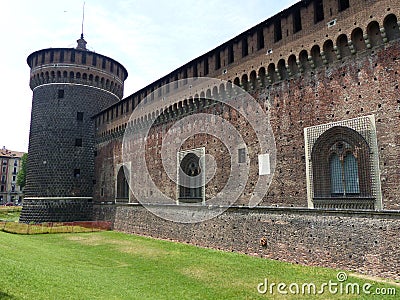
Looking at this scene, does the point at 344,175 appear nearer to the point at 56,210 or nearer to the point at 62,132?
the point at 56,210

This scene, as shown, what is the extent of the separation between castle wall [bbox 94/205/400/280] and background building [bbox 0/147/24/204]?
207ft

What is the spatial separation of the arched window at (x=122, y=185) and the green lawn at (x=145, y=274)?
873 centimetres

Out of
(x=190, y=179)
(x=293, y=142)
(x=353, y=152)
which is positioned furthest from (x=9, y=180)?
(x=353, y=152)

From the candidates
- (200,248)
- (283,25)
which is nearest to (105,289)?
(200,248)

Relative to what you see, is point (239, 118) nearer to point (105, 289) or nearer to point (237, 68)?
point (237, 68)

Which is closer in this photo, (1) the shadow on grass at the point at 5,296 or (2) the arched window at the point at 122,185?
(1) the shadow on grass at the point at 5,296

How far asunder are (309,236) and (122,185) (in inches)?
626

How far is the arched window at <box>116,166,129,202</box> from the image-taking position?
76.7 feet

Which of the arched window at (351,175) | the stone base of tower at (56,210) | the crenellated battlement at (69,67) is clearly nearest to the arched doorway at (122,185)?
the stone base of tower at (56,210)

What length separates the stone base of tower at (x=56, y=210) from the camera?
25.8 m

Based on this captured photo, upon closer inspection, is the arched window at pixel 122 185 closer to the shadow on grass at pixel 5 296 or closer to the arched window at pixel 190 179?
the arched window at pixel 190 179

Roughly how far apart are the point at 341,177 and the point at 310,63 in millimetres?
4277

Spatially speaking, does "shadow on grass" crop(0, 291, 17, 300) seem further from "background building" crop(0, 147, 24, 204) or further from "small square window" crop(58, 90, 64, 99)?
"background building" crop(0, 147, 24, 204)

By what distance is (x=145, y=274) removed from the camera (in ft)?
33.5
